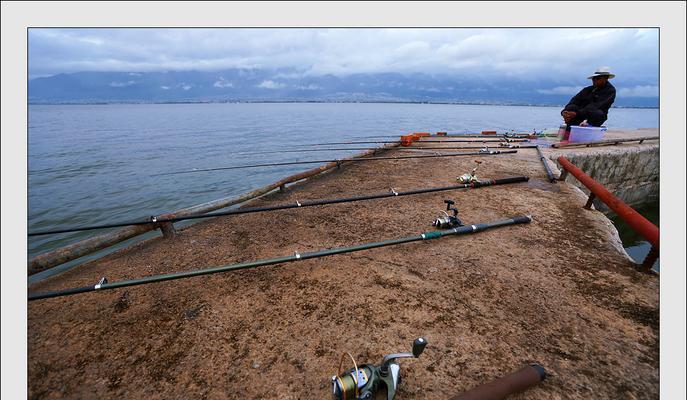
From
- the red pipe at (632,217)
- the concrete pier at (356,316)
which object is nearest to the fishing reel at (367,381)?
the concrete pier at (356,316)

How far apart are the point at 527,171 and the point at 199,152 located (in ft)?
64.7

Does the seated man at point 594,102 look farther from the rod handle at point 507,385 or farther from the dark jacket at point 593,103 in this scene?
the rod handle at point 507,385

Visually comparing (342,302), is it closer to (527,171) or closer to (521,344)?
(521,344)

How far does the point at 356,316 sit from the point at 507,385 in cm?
135

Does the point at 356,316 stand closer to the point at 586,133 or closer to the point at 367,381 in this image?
the point at 367,381

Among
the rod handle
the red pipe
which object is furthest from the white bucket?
the rod handle

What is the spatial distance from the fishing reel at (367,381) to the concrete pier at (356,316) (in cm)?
22

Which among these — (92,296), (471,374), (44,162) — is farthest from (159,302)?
(44,162)

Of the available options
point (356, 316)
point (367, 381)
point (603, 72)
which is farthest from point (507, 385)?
point (603, 72)

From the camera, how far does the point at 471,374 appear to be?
2.32 metres

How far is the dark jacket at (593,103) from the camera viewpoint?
34.8ft

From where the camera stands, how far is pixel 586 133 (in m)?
11.5

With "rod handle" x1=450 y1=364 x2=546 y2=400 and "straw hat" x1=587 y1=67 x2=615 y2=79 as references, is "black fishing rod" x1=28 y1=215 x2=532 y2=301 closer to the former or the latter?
"rod handle" x1=450 y1=364 x2=546 y2=400

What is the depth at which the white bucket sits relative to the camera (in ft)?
37.0
